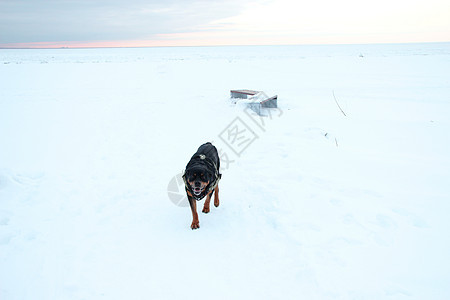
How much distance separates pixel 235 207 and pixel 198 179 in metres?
1.34

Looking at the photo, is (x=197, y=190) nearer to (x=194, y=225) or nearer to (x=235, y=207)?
(x=194, y=225)

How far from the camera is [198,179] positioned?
3.76 m

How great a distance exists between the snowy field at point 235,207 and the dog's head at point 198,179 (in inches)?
32.6

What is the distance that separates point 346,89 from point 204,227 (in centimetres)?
1272

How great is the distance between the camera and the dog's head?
148 inches

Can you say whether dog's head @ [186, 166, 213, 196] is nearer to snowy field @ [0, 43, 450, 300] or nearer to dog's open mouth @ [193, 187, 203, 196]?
dog's open mouth @ [193, 187, 203, 196]

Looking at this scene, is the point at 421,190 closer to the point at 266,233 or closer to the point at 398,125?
the point at 266,233

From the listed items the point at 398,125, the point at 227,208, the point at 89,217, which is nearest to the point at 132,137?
the point at 89,217

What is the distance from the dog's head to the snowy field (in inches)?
32.6

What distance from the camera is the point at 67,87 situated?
1523 centimetres

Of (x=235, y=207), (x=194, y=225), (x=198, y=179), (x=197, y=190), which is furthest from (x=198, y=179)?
(x=235, y=207)

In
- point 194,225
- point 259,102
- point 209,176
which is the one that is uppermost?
point 259,102

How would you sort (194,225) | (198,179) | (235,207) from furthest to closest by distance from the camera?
1. (235,207)
2. (194,225)
3. (198,179)

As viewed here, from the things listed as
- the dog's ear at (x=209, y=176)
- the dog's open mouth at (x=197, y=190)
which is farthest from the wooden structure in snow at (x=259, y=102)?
the dog's open mouth at (x=197, y=190)
